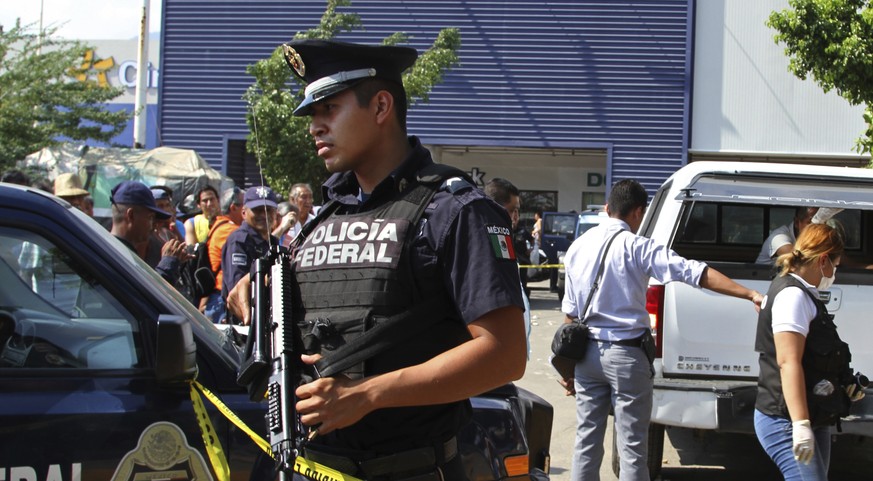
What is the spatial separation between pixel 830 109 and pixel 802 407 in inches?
808

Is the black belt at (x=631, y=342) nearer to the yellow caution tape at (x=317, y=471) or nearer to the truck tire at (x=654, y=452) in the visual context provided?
the truck tire at (x=654, y=452)

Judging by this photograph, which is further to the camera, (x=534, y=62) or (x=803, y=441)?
(x=534, y=62)

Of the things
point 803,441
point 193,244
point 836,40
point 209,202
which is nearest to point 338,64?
point 803,441

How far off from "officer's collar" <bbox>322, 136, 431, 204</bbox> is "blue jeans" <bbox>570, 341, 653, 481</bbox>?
8.70 feet

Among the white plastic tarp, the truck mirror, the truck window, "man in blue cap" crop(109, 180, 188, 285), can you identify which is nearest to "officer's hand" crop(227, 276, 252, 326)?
"man in blue cap" crop(109, 180, 188, 285)

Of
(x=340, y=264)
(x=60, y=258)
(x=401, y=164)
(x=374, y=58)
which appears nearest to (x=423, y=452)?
(x=340, y=264)

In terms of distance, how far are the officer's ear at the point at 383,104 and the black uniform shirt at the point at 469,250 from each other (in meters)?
0.23

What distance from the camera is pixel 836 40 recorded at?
1386 cm

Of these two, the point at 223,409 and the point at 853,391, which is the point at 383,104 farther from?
the point at 853,391

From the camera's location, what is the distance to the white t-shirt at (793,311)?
3791 mm

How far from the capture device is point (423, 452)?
217 cm

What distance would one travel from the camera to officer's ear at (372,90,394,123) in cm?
223

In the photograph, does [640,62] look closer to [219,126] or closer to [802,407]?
[219,126]

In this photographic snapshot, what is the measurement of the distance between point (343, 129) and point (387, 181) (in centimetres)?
16
